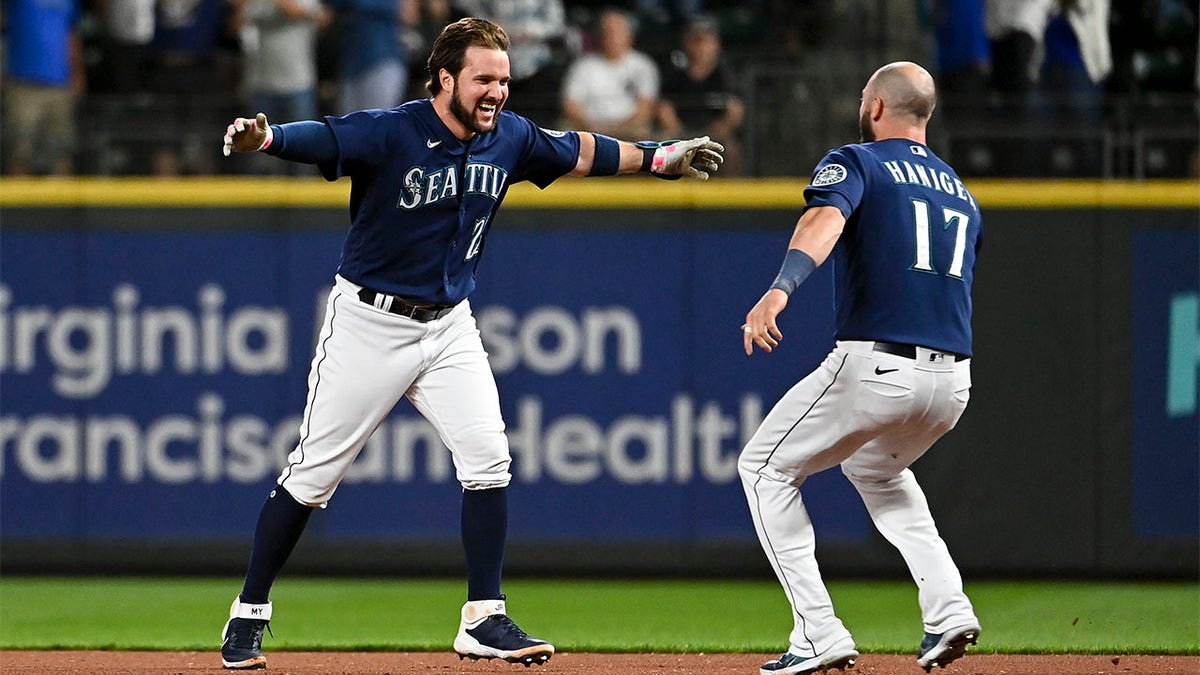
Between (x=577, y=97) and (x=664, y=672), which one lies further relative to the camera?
(x=577, y=97)

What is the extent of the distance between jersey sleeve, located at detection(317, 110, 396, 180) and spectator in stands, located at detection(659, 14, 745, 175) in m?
3.63

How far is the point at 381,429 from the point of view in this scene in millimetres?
8797

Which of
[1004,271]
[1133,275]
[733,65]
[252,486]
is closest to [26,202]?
[252,486]

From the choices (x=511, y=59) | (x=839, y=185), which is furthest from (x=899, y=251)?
(x=511, y=59)

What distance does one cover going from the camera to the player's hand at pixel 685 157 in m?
5.64

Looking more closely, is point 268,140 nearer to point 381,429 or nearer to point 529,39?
point 381,429

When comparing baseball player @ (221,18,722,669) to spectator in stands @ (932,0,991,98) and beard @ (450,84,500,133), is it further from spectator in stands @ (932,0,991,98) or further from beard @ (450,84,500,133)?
spectator in stands @ (932,0,991,98)

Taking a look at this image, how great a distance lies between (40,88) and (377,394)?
4.57m

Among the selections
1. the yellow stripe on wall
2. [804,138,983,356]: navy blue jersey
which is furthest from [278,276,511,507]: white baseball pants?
the yellow stripe on wall

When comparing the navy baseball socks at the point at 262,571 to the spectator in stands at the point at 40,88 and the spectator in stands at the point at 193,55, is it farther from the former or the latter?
the spectator in stands at the point at 40,88

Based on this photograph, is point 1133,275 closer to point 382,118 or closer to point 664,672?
point 664,672

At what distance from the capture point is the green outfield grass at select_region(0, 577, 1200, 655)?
6.66m

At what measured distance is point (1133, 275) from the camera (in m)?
8.74

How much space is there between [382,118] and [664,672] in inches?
83.8
